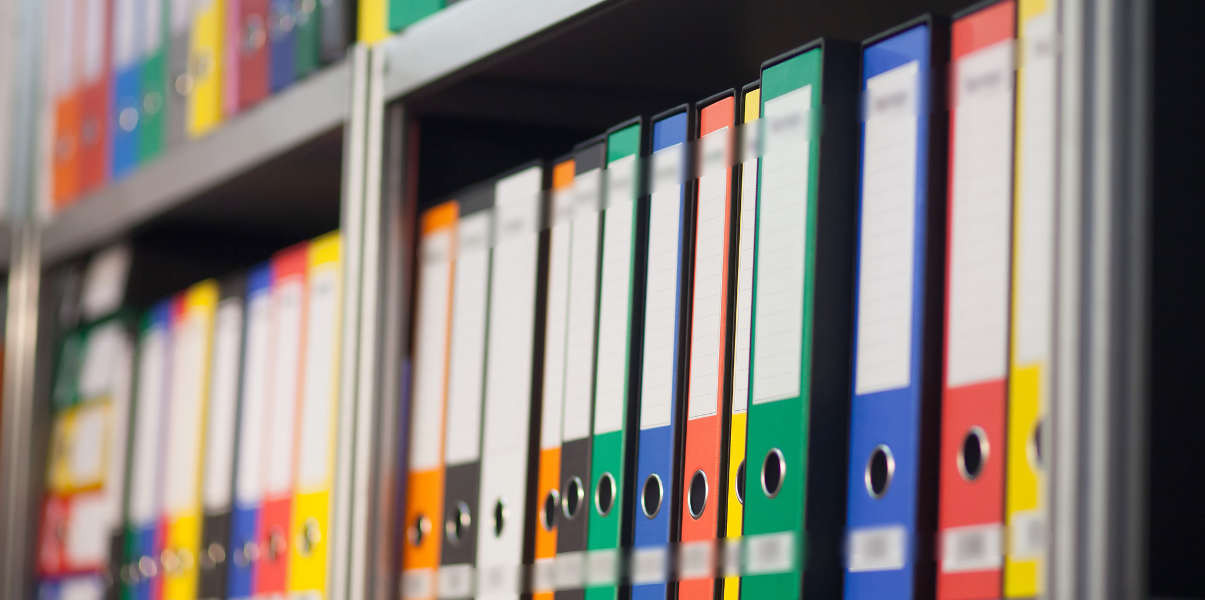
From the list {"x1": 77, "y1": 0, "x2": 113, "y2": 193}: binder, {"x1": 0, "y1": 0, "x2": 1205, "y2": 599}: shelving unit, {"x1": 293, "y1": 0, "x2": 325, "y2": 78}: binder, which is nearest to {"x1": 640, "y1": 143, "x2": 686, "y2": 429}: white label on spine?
{"x1": 0, "y1": 0, "x2": 1205, "y2": 599}: shelving unit

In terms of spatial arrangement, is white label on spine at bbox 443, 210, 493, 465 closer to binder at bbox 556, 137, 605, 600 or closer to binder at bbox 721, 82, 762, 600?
binder at bbox 556, 137, 605, 600

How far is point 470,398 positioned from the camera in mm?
1114

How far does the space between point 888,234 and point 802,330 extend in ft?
0.23

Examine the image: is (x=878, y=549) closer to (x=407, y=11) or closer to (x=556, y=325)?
(x=556, y=325)

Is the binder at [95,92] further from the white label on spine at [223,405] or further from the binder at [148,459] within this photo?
the white label on spine at [223,405]

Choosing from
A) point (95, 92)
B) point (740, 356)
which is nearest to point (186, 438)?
point (95, 92)

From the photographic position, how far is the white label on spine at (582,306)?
1.00m

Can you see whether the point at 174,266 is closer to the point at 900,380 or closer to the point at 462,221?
the point at 462,221

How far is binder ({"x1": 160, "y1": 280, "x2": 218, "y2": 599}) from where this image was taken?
1494 mm

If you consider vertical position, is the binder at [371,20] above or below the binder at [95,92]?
below

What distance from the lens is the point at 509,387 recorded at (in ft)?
3.51

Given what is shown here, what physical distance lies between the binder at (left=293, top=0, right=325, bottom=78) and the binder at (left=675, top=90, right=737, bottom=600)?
495 millimetres

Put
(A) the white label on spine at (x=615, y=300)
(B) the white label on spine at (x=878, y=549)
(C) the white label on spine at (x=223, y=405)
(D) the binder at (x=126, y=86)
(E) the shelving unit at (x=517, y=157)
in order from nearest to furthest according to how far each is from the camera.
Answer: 1. (E) the shelving unit at (x=517, y=157)
2. (B) the white label on spine at (x=878, y=549)
3. (A) the white label on spine at (x=615, y=300)
4. (C) the white label on spine at (x=223, y=405)
5. (D) the binder at (x=126, y=86)

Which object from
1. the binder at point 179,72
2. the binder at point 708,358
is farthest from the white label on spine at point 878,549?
the binder at point 179,72
